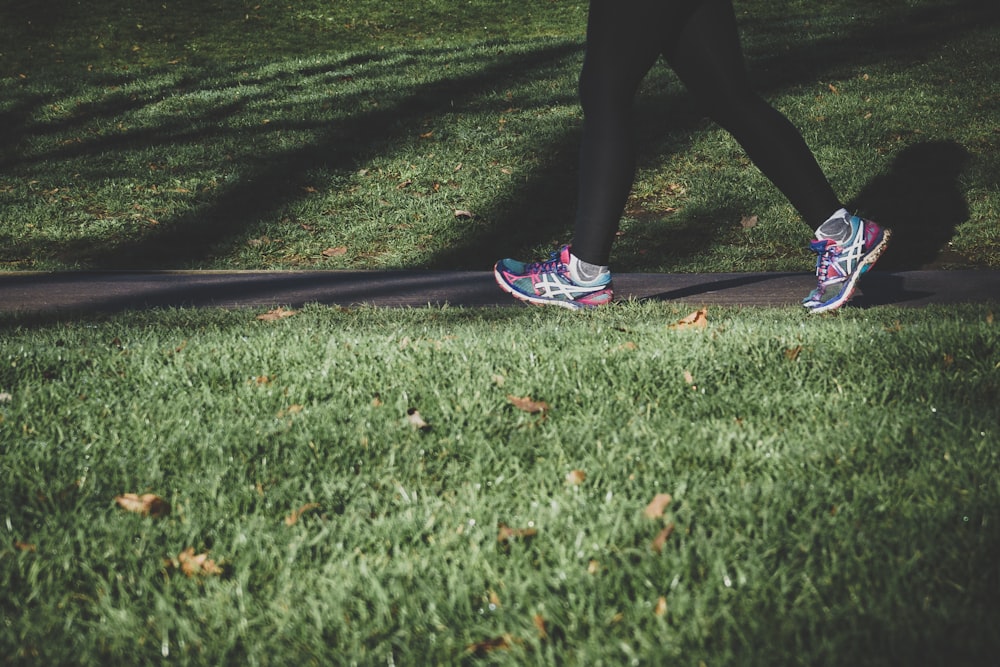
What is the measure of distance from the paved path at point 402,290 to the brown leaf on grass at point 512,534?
108 inches

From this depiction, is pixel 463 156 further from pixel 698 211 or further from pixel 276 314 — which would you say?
pixel 276 314

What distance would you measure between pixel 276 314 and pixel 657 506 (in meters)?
2.83

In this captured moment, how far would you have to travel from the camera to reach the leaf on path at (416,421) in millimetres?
2326

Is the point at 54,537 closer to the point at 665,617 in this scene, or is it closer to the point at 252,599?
the point at 252,599

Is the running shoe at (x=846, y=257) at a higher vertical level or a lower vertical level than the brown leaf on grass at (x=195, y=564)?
lower

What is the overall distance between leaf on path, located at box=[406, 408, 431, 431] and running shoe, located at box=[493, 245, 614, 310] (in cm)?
128

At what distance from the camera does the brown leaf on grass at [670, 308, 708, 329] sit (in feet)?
10.8

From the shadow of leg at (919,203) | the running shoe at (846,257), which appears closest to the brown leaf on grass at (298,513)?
the running shoe at (846,257)

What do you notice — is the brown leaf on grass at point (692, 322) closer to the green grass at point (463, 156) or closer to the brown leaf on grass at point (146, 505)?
the brown leaf on grass at point (146, 505)

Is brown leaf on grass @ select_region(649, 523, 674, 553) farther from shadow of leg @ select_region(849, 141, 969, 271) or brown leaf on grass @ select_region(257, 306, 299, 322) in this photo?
shadow of leg @ select_region(849, 141, 969, 271)

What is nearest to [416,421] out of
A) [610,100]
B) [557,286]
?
[557,286]

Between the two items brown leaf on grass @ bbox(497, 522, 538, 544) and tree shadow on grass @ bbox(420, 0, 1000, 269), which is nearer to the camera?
brown leaf on grass @ bbox(497, 522, 538, 544)

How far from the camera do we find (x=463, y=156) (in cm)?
858

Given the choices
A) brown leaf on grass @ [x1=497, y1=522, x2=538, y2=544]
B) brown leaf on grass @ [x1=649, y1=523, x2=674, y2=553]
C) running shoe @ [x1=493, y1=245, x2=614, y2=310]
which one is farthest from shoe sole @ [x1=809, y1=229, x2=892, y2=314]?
brown leaf on grass @ [x1=497, y1=522, x2=538, y2=544]
